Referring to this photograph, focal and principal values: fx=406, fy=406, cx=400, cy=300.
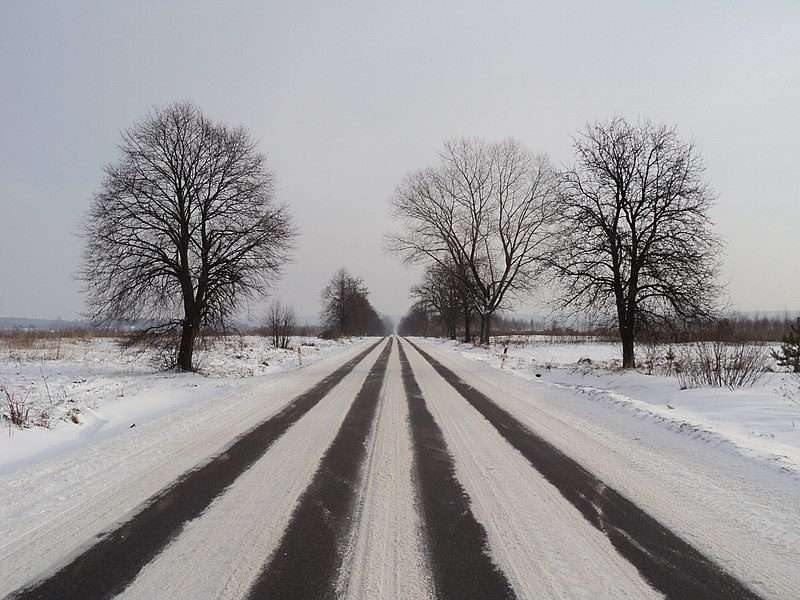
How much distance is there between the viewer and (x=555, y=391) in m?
11.1

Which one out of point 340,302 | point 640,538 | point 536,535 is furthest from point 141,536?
point 340,302

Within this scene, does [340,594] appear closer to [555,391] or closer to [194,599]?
[194,599]

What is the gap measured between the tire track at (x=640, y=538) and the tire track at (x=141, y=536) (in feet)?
11.5

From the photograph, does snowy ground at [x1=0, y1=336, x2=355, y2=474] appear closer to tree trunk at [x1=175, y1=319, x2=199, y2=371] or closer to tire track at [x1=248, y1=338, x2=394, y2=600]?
tree trunk at [x1=175, y1=319, x2=199, y2=371]

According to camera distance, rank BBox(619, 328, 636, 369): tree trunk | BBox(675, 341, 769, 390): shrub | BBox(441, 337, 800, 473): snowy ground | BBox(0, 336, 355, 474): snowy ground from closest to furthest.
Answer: BBox(441, 337, 800, 473): snowy ground → BBox(0, 336, 355, 474): snowy ground → BBox(675, 341, 769, 390): shrub → BBox(619, 328, 636, 369): tree trunk

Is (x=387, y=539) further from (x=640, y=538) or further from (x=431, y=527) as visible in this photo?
(x=640, y=538)

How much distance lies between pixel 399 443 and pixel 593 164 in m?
14.0

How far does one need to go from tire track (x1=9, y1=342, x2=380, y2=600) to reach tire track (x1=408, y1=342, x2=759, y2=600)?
351 cm

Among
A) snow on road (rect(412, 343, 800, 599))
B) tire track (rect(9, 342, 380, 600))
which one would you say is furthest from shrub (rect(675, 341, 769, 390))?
tire track (rect(9, 342, 380, 600))

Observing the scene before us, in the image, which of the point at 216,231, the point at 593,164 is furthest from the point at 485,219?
the point at 216,231

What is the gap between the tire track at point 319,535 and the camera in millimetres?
2600

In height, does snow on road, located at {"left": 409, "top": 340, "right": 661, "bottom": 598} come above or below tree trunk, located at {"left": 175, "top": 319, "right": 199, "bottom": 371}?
below

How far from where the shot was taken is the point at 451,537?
3238 mm

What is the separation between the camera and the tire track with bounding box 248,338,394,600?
2600mm
